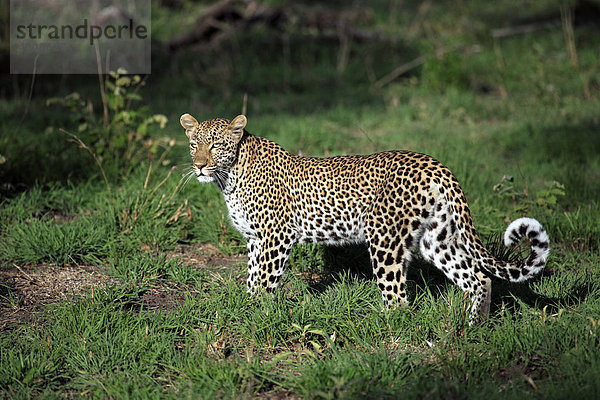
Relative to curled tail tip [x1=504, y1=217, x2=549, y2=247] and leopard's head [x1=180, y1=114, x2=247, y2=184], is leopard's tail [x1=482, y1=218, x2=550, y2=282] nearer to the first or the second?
curled tail tip [x1=504, y1=217, x2=549, y2=247]

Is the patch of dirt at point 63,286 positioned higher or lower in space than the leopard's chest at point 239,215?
lower

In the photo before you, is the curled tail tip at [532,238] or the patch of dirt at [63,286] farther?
the patch of dirt at [63,286]

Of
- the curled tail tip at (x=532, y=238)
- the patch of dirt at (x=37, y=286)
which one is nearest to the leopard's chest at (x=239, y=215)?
the patch of dirt at (x=37, y=286)

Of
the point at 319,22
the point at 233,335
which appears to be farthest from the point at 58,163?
the point at 319,22

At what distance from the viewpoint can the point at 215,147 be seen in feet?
20.9

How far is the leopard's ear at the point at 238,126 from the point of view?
20.9 feet

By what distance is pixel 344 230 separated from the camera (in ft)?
20.2

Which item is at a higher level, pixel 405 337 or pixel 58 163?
pixel 58 163

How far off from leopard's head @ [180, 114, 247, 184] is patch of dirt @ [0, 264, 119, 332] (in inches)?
59.9

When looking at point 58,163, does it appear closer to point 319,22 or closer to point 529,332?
point 529,332

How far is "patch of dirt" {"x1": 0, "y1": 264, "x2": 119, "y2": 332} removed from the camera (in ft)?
20.6

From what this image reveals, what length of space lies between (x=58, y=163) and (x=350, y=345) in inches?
210

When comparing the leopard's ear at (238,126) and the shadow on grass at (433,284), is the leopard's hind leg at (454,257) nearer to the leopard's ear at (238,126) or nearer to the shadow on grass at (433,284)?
the shadow on grass at (433,284)

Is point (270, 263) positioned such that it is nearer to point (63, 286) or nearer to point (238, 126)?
point (238, 126)
